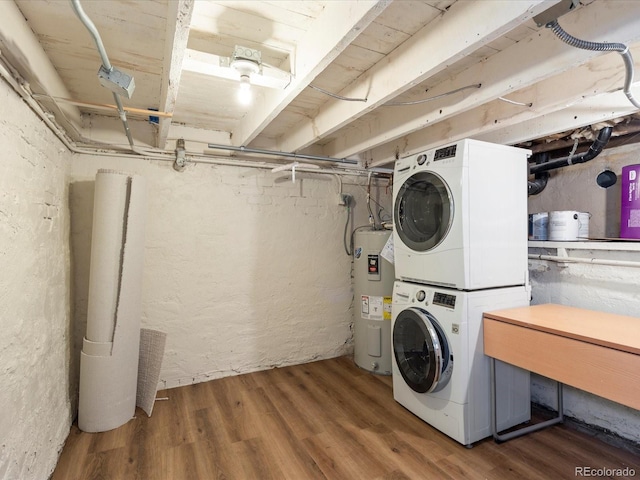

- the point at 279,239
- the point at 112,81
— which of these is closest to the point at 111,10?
the point at 112,81

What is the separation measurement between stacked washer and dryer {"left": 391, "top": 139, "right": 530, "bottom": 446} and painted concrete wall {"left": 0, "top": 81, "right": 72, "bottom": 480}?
6.66 feet

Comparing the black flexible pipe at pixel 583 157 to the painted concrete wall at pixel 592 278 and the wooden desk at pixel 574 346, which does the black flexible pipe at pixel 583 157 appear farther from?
the wooden desk at pixel 574 346

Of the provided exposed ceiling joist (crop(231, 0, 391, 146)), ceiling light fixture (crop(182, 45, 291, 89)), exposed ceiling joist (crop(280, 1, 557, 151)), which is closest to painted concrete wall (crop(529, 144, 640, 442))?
exposed ceiling joist (crop(280, 1, 557, 151))

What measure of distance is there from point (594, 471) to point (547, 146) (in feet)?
7.07

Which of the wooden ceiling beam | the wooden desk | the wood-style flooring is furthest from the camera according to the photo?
the wood-style flooring

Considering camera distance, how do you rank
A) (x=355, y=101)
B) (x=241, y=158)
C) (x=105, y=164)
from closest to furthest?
1. (x=355, y=101)
2. (x=105, y=164)
3. (x=241, y=158)

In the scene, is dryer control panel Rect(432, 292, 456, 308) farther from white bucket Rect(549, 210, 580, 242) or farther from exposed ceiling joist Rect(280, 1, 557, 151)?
exposed ceiling joist Rect(280, 1, 557, 151)

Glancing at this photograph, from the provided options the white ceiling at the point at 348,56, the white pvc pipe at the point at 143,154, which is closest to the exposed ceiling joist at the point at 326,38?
the white ceiling at the point at 348,56

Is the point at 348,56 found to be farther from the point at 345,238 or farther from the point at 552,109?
the point at 345,238

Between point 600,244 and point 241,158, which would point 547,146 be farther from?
point 241,158

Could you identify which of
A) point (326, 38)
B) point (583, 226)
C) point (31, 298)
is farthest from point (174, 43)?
point (583, 226)

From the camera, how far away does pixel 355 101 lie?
1918 mm

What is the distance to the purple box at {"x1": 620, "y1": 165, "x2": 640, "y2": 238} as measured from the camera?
2.03m

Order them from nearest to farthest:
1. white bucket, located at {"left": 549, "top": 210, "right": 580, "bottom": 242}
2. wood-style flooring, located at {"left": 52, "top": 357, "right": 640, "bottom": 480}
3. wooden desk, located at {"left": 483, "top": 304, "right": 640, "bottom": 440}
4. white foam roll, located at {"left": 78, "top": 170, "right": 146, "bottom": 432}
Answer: wooden desk, located at {"left": 483, "top": 304, "right": 640, "bottom": 440} < wood-style flooring, located at {"left": 52, "top": 357, "right": 640, "bottom": 480} < white foam roll, located at {"left": 78, "top": 170, "right": 146, "bottom": 432} < white bucket, located at {"left": 549, "top": 210, "right": 580, "bottom": 242}
